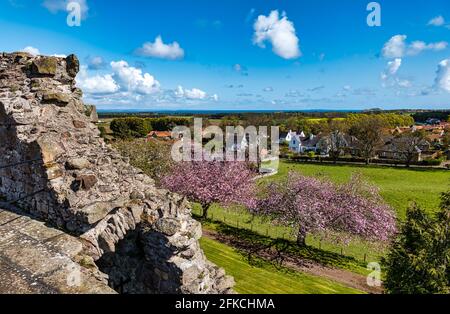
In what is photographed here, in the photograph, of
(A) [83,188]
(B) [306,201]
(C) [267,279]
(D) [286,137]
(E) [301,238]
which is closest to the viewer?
(A) [83,188]

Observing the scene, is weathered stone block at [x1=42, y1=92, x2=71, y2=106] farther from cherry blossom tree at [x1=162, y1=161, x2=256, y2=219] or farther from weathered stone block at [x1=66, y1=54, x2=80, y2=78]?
cherry blossom tree at [x1=162, y1=161, x2=256, y2=219]

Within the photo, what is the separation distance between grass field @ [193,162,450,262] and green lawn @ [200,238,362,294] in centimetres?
527

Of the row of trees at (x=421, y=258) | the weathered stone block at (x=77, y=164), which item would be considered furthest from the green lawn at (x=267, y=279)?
the weathered stone block at (x=77, y=164)

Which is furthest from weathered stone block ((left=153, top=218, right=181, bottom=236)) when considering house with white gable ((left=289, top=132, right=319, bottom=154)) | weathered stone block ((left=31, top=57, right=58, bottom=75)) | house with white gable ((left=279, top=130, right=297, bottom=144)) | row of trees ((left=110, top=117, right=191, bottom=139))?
house with white gable ((left=279, top=130, right=297, bottom=144))

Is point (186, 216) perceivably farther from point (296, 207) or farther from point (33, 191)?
point (296, 207)

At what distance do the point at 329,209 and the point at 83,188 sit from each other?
17486mm

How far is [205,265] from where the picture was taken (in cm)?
696

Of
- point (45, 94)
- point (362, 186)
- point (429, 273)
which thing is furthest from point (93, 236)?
point (362, 186)

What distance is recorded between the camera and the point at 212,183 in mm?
27406

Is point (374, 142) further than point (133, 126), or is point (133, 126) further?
point (133, 126)

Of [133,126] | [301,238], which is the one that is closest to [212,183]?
[301,238]

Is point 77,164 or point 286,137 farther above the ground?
point 77,164

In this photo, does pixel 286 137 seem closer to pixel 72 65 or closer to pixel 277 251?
pixel 277 251
